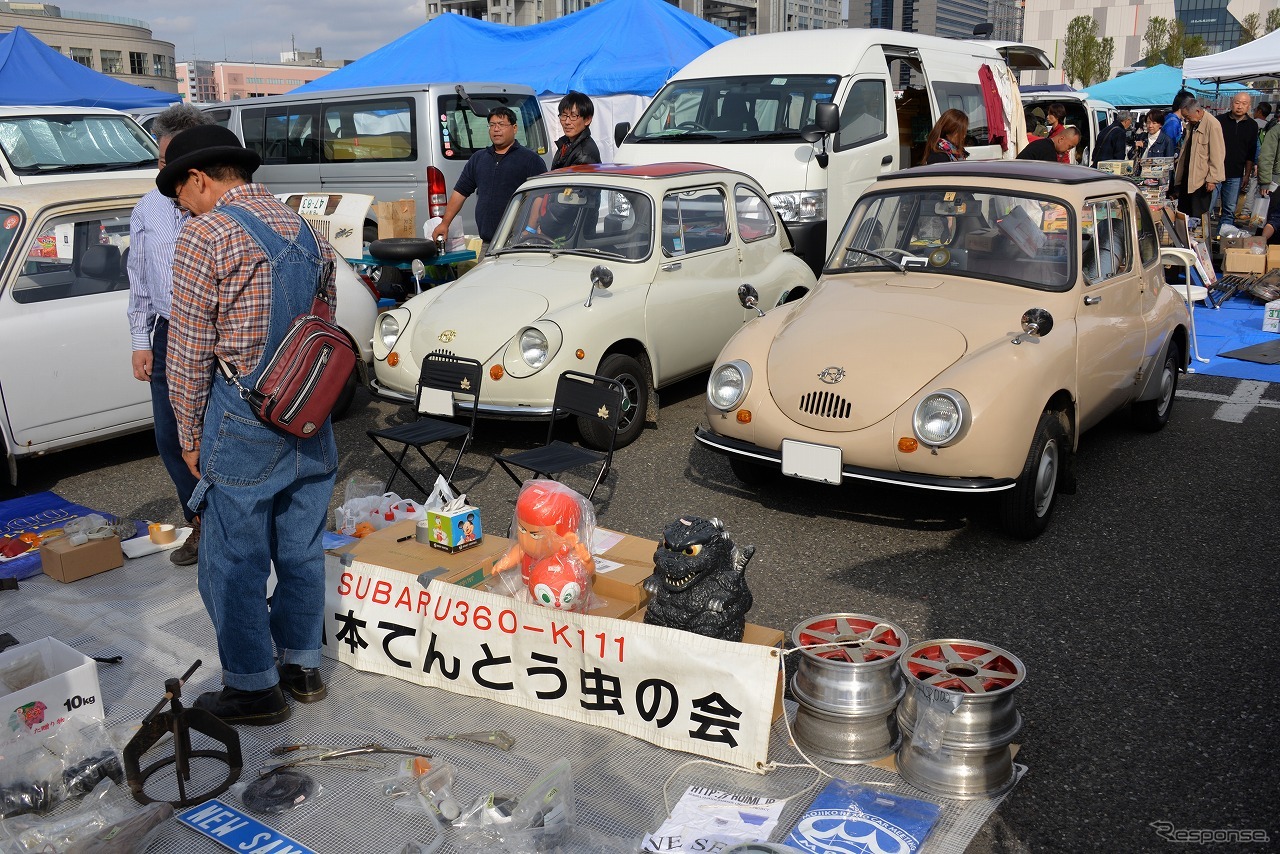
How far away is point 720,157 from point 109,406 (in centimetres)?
580

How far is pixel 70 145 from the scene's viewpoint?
10203 mm

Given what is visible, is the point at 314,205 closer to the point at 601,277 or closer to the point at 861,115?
the point at 601,277

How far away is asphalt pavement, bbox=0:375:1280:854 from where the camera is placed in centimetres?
305

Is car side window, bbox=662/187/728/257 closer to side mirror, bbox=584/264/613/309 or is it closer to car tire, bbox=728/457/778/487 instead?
side mirror, bbox=584/264/613/309

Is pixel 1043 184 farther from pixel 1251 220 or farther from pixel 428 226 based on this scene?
pixel 1251 220

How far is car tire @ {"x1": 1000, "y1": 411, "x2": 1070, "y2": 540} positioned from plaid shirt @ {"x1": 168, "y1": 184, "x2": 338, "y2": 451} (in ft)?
10.8

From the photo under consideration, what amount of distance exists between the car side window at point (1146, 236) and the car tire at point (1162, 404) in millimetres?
602

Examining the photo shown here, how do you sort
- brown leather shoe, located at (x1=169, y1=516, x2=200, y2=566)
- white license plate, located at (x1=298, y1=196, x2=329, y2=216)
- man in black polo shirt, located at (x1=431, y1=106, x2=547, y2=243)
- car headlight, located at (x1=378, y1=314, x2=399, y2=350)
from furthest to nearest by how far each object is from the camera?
1. white license plate, located at (x1=298, y1=196, x2=329, y2=216)
2. man in black polo shirt, located at (x1=431, y1=106, x2=547, y2=243)
3. car headlight, located at (x1=378, y1=314, x2=399, y2=350)
4. brown leather shoe, located at (x1=169, y1=516, x2=200, y2=566)

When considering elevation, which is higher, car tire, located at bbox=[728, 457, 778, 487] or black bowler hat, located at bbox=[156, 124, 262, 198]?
black bowler hat, located at bbox=[156, 124, 262, 198]

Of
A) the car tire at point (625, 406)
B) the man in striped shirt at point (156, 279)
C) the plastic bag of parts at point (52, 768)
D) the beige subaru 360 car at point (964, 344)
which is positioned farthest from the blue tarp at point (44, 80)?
the plastic bag of parts at point (52, 768)

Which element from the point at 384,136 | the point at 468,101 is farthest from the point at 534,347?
the point at 384,136

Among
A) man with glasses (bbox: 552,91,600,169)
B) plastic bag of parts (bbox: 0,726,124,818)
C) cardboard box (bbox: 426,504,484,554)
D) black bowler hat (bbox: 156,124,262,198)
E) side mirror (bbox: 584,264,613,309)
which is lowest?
plastic bag of parts (bbox: 0,726,124,818)

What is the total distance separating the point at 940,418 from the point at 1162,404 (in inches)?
111

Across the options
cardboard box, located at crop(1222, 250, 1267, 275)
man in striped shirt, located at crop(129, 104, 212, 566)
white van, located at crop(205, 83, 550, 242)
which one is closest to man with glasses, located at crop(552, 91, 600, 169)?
white van, located at crop(205, 83, 550, 242)
